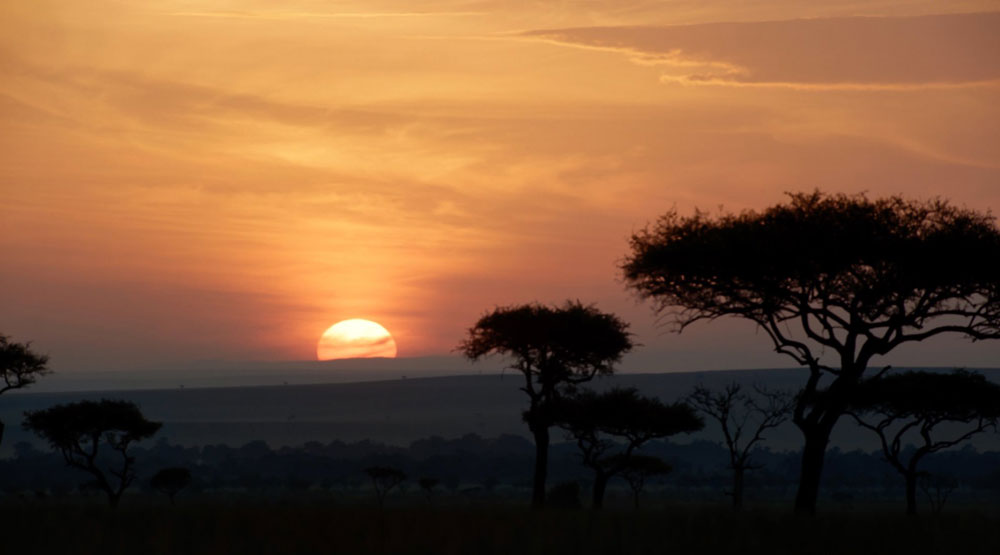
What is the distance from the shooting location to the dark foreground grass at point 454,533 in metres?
21.7

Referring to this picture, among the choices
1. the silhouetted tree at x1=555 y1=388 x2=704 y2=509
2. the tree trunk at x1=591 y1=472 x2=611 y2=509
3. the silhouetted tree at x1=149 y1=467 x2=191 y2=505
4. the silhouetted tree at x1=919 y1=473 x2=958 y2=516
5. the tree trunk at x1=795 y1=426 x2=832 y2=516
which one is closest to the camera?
the tree trunk at x1=795 y1=426 x2=832 y2=516

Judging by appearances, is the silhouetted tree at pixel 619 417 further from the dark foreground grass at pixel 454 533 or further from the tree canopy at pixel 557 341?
the dark foreground grass at pixel 454 533

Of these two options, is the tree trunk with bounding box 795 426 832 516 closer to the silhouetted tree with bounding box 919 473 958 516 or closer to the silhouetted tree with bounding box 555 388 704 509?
the silhouetted tree with bounding box 555 388 704 509

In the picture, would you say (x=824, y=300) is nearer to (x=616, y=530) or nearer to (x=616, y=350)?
(x=616, y=530)

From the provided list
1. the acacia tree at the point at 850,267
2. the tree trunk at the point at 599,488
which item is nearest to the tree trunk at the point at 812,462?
the acacia tree at the point at 850,267

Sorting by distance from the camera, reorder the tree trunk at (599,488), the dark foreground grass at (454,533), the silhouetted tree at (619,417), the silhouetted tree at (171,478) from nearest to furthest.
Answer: the dark foreground grass at (454,533) < the tree trunk at (599,488) < the silhouetted tree at (619,417) < the silhouetted tree at (171,478)

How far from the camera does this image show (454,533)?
78.0 ft

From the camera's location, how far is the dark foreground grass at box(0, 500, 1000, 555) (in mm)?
21688

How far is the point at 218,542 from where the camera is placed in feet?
71.9

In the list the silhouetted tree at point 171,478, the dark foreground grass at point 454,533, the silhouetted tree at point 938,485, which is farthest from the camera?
the silhouetted tree at point 171,478

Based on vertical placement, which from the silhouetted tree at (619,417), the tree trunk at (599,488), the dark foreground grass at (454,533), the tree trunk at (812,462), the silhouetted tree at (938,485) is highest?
the silhouetted tree at (619,417)

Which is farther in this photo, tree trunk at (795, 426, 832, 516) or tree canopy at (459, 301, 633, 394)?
tree canopy at (459, 301, 633, 394)

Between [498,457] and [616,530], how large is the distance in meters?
172

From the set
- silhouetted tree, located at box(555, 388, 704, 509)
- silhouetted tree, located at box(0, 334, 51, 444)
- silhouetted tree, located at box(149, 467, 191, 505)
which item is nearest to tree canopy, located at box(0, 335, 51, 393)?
silhouetted tree, located at box(0, 334, 51, 444)
